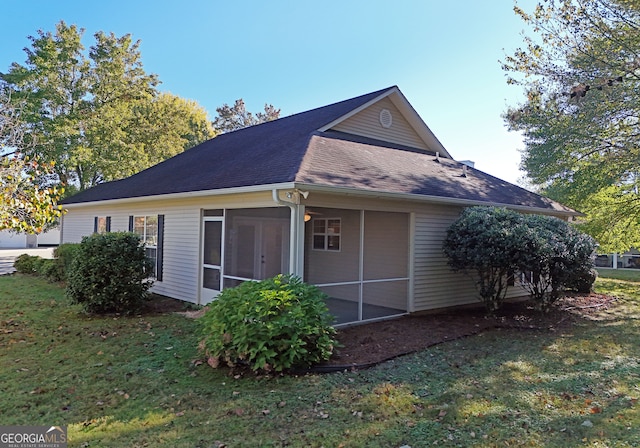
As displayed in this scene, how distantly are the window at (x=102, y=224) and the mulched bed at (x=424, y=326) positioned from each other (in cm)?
454

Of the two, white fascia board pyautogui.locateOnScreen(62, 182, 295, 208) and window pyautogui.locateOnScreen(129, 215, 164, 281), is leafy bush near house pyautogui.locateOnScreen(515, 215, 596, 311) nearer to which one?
white fascia board pyautogui.locateOnScreen(62, 182, 295, 208)

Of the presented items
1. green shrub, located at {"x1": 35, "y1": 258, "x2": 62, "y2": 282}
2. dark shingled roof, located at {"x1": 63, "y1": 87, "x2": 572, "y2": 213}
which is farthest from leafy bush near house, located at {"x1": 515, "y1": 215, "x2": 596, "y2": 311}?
green shrub, located at {"x1": 35, "y1": 258, "x2": 62, "y2": 282}

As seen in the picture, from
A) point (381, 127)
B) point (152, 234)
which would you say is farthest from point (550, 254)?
point (152, 234)

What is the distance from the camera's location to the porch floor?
27.2 ft

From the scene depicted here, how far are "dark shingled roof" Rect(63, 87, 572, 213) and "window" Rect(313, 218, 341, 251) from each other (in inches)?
72.6

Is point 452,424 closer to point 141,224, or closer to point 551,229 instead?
point 551,229

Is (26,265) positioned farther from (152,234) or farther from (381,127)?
(381,127)

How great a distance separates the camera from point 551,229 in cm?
861

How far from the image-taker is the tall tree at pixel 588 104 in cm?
1044

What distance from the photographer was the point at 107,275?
8.73 metres

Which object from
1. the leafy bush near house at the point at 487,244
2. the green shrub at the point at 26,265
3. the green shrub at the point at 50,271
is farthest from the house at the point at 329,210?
the green shrub at the point at 26,265

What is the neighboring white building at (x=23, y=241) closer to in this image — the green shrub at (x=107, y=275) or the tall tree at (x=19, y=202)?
the green shrub at (x=107, y=275)

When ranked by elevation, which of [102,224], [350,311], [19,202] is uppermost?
[19,202]

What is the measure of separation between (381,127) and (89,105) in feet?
56.1
